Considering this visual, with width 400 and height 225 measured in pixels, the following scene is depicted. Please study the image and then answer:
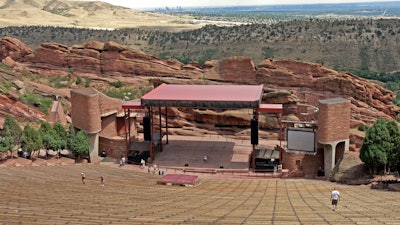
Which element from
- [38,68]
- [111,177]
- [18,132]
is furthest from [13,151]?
[38,68]

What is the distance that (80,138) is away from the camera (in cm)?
4109

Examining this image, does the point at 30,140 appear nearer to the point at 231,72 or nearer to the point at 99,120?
the point at 99,120

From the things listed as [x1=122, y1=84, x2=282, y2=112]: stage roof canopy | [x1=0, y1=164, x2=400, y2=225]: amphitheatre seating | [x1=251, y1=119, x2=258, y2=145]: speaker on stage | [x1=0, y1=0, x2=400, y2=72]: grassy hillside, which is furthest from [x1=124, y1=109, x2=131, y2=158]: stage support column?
[x1=0, y1=0, x2=400, y2=72]: grassy hillside

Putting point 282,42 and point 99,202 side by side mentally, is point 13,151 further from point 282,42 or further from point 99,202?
point 282,42

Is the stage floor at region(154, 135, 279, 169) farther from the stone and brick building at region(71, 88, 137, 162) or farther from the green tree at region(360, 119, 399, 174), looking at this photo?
the green tree at region(360, 119, 399, 174)

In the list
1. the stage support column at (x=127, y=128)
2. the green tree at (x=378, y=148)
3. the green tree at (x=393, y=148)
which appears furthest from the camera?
the stage support column at (x=127, y=128)

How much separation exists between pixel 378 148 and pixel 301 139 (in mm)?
7451

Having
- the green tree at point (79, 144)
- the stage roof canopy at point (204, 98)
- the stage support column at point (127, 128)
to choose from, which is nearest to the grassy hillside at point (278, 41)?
the stage support column at point (127, 128)

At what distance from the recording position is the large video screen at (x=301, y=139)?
39094mm

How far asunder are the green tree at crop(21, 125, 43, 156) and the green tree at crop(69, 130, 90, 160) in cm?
302

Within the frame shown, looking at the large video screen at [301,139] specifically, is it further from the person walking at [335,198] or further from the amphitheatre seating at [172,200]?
the person walking at [335,198]

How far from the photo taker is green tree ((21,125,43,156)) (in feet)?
123

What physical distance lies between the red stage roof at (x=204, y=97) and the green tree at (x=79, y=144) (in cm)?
594

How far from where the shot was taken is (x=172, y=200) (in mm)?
25312
